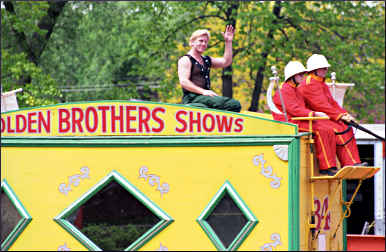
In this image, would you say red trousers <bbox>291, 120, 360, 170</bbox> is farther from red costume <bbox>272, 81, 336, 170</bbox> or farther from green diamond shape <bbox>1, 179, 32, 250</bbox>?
green diamond shape <bbox>1, 179, 32, 250</bbox>

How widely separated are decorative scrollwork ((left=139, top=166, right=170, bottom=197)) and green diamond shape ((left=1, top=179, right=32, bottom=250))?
1.17 m

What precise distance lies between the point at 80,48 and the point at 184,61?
808 inches

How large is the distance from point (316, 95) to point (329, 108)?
19 centimetres

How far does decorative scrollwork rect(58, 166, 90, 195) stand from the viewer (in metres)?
6.17

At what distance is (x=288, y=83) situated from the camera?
665cm

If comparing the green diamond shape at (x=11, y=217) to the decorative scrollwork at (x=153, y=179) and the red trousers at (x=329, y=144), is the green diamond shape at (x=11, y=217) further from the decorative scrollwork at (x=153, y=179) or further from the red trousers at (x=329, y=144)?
the red trousers at (x=329, y=144)

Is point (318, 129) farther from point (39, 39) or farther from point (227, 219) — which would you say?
point (39, 39)

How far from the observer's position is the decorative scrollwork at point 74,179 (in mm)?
6172

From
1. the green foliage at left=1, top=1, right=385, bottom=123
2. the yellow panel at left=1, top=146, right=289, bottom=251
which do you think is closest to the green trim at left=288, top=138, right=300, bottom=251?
the yellow panel at left=1, top=146, right=289, bottom=251

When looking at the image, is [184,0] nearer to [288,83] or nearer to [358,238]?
[358,238]

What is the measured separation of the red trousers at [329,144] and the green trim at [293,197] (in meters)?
0.55

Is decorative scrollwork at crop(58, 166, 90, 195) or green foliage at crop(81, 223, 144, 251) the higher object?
decorative scrollwork at crop(58, 166, 90, 195)

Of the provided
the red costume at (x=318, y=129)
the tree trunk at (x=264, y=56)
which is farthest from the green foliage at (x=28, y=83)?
the red costume at (x=318, y=129)

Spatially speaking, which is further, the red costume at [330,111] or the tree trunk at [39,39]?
the tree trunk at [39,39]
